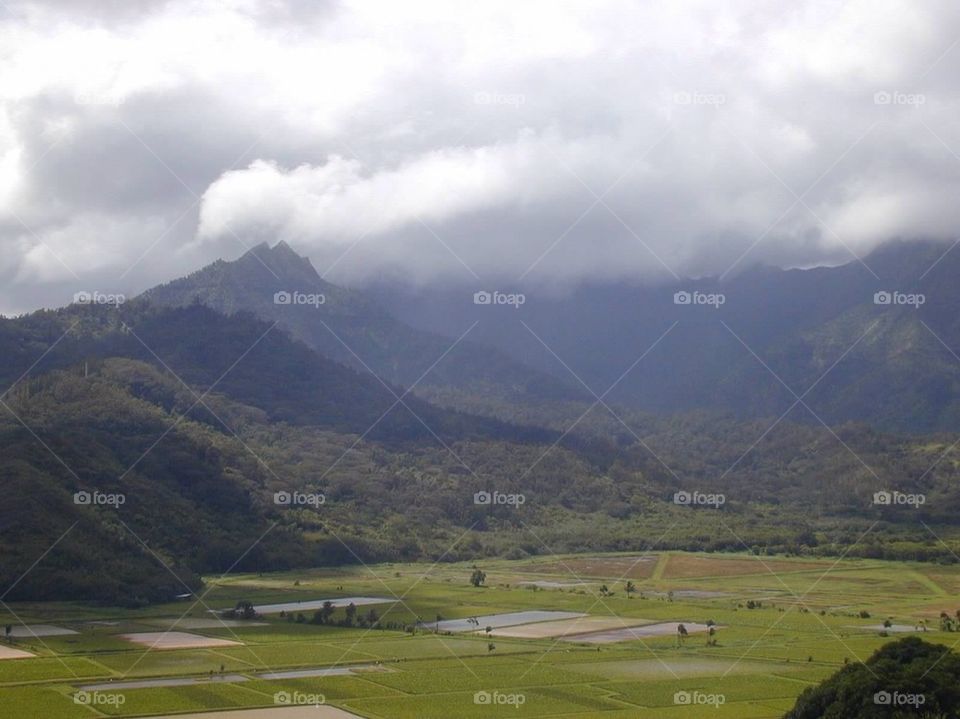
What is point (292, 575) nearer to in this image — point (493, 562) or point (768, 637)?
point (493, 562)
